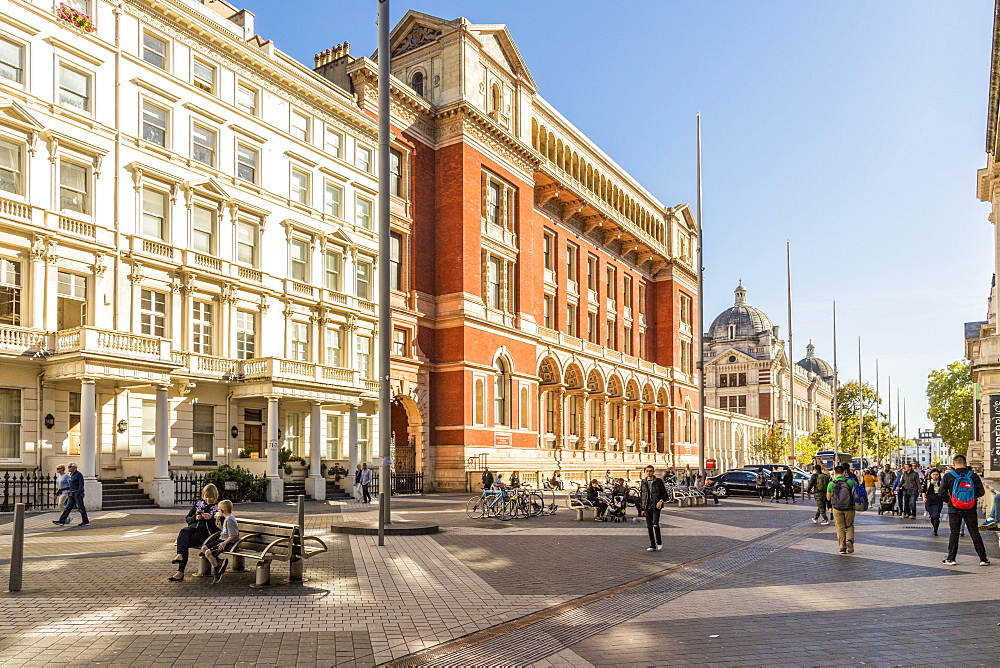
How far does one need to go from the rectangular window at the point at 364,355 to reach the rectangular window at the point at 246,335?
6.41m

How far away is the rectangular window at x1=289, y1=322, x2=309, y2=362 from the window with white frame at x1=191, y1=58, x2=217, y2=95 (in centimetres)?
965

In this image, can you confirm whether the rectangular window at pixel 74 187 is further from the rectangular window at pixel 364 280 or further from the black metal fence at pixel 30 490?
the rectangular window at pixel 364 280

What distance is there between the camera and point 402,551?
16.0m

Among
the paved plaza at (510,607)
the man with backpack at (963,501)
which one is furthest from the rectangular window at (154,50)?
the man with backpack at (963,501)

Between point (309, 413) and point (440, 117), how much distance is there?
16536mm

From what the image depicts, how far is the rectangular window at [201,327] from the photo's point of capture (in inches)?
1246

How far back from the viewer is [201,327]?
32.0m

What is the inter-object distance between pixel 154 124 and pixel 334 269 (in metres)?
10.5

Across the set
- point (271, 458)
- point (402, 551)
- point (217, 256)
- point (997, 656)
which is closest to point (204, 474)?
point (271, 458)

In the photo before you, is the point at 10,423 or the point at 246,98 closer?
the point at 10,423

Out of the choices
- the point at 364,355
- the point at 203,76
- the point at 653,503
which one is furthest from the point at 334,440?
the point at 653,503

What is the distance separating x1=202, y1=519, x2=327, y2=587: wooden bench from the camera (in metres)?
11.6

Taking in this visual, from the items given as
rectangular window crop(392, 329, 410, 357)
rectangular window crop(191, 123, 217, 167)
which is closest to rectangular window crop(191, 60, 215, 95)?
rectangular window crop(191, 123, 217, 167)

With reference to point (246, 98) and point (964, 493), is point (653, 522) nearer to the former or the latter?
point (964, 493)
